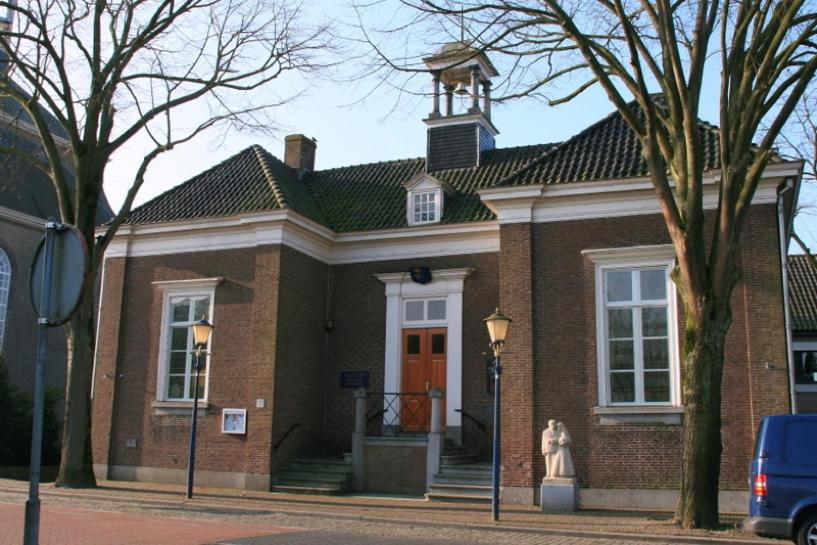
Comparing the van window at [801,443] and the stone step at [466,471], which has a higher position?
the van window at [801,443]

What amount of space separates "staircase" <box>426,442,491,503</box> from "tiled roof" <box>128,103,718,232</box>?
6053 mm

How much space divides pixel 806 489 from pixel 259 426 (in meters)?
12.5

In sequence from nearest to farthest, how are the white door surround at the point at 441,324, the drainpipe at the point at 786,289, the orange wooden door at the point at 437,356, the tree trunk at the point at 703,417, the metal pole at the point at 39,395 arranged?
the metal pole at the point at 39,395
the tree trunk at the point at 703,417
the drainpipe at the point at 786,289
the white door surround at the point at 441,324
the orange wooden door at the point at 437,356

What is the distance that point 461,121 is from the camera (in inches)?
928

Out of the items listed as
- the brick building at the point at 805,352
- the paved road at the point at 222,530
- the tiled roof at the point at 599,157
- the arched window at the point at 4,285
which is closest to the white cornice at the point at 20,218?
the arched window at the point at 4,285

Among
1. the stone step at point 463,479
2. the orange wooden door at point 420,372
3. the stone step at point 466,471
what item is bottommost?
the stone step at point 463,479

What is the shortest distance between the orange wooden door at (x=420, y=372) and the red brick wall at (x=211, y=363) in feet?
11.6

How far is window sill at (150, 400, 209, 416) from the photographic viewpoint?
19953mm

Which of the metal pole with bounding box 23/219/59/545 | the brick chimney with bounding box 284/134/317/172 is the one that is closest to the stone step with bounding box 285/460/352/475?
the brick chimney with bounding box 284/134/317/172

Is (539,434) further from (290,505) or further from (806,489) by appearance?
(806,489)

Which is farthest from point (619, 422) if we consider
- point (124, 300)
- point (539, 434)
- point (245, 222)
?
point (124, 300)

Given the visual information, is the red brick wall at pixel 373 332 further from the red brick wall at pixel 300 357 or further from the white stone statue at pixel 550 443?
the white stone statue at pixel 550 443

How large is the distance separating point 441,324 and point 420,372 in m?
1.34

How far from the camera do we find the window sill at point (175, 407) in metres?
20.0
